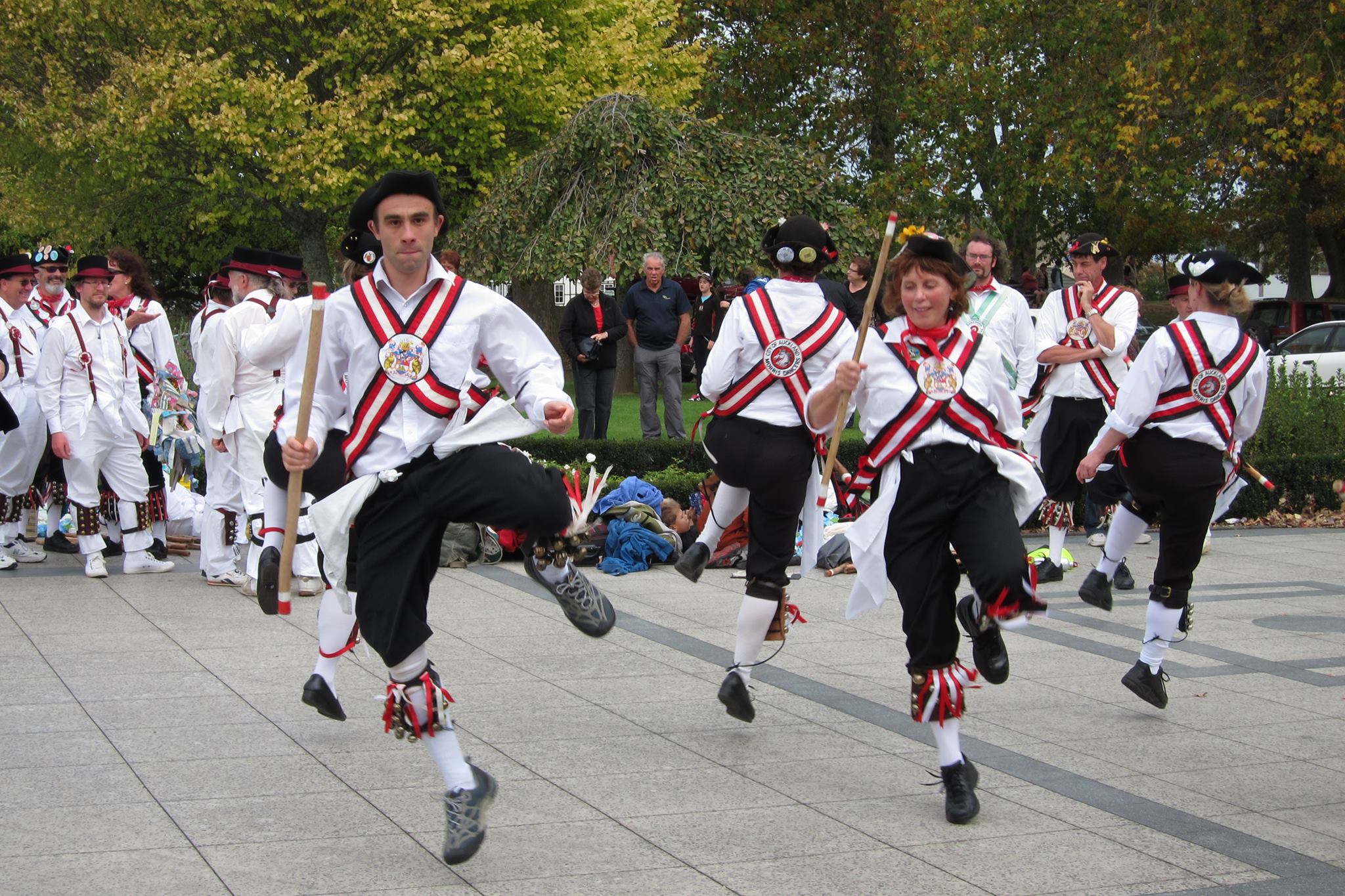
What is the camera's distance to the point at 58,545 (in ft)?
34.5

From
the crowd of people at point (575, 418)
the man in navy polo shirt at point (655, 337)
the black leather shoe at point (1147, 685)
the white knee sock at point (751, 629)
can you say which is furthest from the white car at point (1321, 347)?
the white knee sock at point (751, 629)

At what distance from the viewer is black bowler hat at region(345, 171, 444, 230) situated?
4457 mm

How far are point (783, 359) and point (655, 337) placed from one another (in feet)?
33.1

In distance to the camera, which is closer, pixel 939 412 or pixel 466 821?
pixel 466 821

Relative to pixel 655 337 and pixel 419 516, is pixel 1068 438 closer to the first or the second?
pixel 419 516

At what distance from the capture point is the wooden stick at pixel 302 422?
13.5 feet

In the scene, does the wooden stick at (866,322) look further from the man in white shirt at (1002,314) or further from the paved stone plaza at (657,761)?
the man in white shirt at (1002,314)

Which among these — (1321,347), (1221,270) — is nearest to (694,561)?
(1221,270)

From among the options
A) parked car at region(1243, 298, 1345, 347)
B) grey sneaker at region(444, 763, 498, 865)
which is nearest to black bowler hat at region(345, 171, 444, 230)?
grey sneaker at region(444, 763, 498, 865)

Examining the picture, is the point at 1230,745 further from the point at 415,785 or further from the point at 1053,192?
the point at 1053,192

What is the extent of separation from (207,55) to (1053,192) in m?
18.6

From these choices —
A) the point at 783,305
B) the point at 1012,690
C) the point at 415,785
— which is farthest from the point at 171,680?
the point at 1012,690

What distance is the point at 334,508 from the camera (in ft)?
14.3

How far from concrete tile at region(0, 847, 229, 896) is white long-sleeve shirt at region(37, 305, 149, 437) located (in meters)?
5.71
